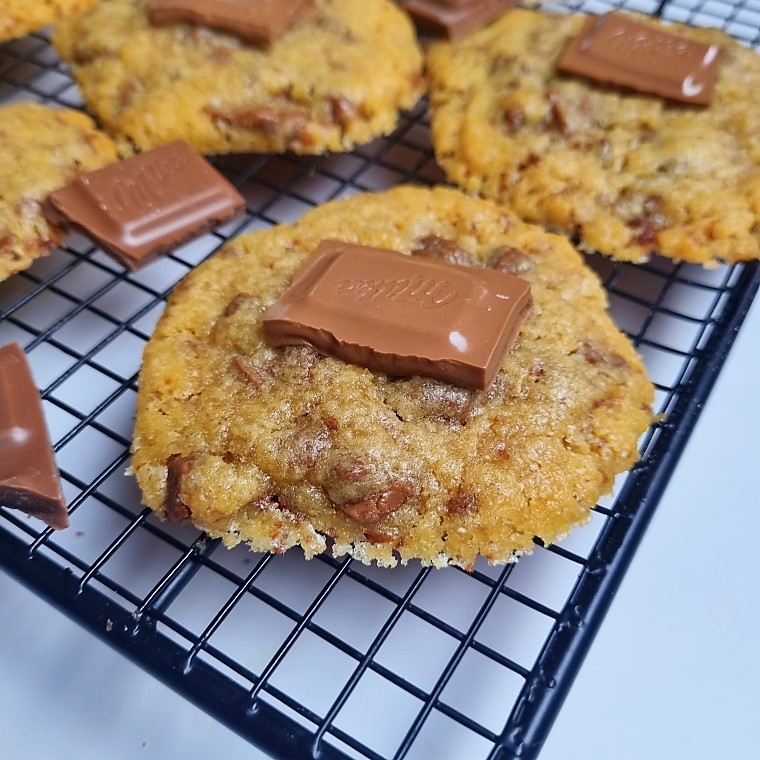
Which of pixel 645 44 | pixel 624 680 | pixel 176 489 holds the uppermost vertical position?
pixel 645 44

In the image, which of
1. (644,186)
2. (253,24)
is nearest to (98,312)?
(253,24)

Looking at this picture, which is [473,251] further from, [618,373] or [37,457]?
[37,457]

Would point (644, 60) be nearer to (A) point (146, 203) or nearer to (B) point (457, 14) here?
(B) point (457, 14)

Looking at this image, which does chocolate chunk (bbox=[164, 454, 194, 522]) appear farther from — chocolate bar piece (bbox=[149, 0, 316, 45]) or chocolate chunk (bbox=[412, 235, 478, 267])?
chocolate bar piece (bbox=[149, 0, 316, 45])

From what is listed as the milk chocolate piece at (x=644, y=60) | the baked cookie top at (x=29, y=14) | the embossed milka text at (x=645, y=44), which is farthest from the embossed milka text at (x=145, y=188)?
the embossed milka text at (x=645, y=44)

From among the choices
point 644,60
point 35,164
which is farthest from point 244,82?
point 644,60

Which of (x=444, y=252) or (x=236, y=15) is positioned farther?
(x=236, y=15)

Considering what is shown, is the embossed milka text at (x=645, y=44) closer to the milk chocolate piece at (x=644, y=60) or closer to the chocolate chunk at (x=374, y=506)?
the milk chocolate piece at (x=644, y=60)
